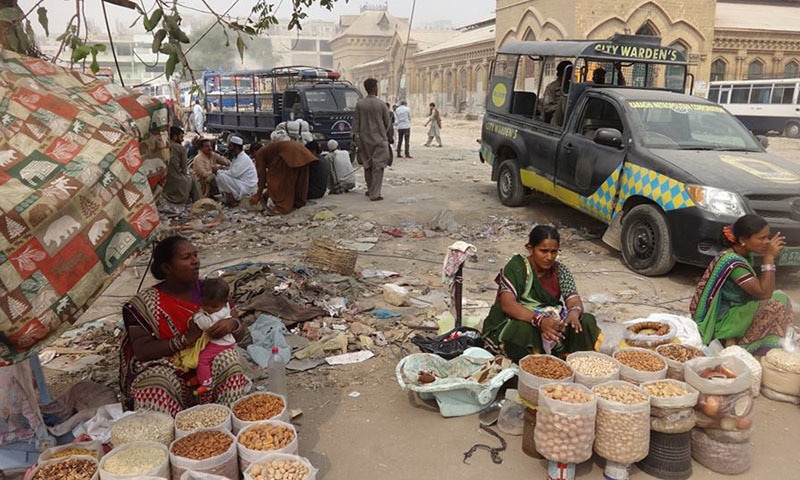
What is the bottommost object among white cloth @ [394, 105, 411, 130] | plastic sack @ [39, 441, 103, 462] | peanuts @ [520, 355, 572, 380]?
plastic sack @ [39, 441, 103, 462]

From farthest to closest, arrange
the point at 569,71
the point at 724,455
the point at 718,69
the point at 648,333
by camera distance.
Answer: the point at 718,69 → the point at 569,71 → the point at 648,333 → the point at 724,455

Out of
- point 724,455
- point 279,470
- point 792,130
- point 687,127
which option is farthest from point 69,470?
point 792,130

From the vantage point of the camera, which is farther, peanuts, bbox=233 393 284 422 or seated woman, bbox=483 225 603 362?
seated woman, bbox=483 225 603 362

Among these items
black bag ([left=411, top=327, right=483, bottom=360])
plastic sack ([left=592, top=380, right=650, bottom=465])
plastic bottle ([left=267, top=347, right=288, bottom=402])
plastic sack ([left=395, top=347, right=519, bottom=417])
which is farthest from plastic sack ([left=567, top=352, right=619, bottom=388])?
plastic bottle ([left=267, top=347, right=288, bottom=402])

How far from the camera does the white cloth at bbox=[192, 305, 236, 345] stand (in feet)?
9.89

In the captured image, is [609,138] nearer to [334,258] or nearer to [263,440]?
[334,258]

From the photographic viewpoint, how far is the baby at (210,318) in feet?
9.93

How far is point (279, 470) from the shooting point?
2516 mm

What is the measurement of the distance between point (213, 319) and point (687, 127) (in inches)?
232

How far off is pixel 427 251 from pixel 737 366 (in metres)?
4.35

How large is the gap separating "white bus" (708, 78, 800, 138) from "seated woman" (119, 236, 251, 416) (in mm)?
23473

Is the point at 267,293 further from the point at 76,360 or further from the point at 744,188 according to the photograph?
the point at 744,188

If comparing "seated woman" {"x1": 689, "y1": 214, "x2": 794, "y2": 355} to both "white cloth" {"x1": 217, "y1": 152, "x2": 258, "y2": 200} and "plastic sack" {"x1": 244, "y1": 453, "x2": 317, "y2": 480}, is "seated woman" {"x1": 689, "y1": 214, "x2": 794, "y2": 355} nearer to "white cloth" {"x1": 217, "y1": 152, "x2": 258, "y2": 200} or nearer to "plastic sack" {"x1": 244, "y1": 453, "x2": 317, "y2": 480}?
"plastic sack" {"x1": 244, "y1": 453, "x2": 317, "y2": 480}

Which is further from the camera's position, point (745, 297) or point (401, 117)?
point (401, 117)
